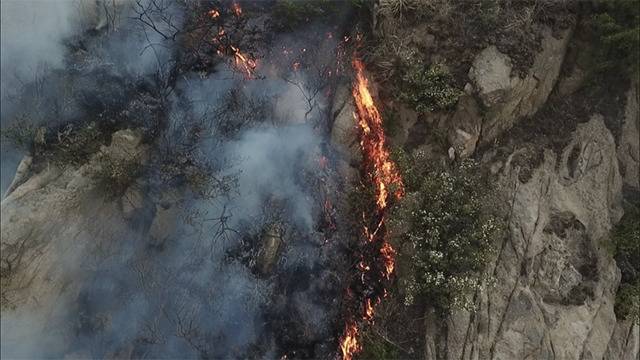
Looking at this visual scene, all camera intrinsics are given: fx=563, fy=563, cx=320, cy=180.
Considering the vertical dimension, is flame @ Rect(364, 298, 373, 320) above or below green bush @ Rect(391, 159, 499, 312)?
below

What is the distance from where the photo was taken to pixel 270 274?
7.57 metres

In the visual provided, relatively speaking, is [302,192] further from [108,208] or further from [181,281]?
[108,208]

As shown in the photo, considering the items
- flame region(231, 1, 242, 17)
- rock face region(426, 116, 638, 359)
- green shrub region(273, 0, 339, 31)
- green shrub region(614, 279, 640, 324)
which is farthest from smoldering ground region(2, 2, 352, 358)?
green shrub region(614, 279, 640, 324)

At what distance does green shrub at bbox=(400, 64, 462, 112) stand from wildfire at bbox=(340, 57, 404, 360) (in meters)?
0.63

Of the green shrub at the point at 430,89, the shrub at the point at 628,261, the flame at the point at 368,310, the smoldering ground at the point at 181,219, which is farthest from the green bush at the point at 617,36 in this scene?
the flame at the point at 368,310

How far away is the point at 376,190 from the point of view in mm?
7766

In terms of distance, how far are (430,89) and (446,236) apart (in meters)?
1.99

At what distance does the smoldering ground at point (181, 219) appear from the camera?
285 inches

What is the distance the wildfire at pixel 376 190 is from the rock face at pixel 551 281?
3.12 feet

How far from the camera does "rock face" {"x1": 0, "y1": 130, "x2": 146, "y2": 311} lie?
6.80 metres

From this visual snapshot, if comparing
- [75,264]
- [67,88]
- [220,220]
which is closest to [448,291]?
[220,220]

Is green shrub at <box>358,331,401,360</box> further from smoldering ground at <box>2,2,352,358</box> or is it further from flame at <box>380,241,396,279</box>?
flame at <box>380,241,396,279</box>


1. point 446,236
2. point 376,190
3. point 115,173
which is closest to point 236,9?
point 115,173

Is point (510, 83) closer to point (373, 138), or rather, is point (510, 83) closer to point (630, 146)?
point (373, 138)
